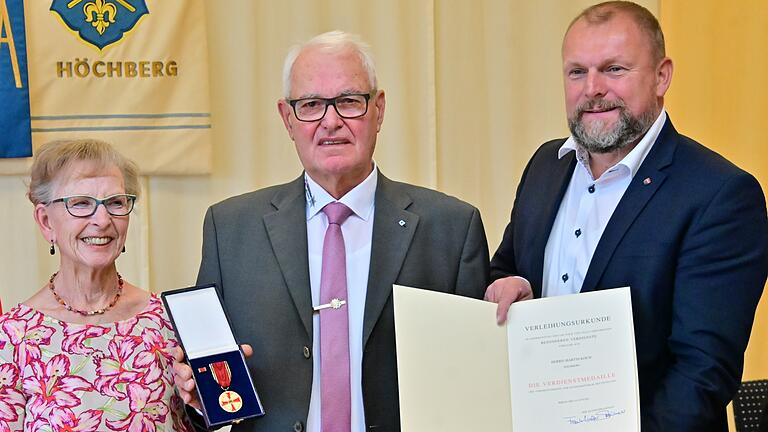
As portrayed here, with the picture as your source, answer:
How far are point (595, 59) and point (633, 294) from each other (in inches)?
23.7

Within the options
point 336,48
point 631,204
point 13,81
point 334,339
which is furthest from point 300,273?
point 13,81

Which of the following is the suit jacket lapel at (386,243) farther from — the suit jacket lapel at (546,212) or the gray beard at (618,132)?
the gray beard at (618,132)

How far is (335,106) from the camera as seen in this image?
245cm

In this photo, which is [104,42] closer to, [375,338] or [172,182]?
[172,182]

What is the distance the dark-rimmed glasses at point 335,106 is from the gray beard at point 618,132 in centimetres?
57

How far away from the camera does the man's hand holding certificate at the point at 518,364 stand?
2.20 m

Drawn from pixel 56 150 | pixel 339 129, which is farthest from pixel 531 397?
pixel 56 150

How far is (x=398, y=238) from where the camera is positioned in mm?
2502

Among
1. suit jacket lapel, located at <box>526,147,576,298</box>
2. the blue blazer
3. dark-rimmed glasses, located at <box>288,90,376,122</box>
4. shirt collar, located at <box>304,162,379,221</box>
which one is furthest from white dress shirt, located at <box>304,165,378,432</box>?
the blue blazer

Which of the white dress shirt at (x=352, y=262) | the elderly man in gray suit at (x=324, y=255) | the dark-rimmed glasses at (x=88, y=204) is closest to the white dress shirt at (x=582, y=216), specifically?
the elderly man in gray suit at (x=324, y=255)
